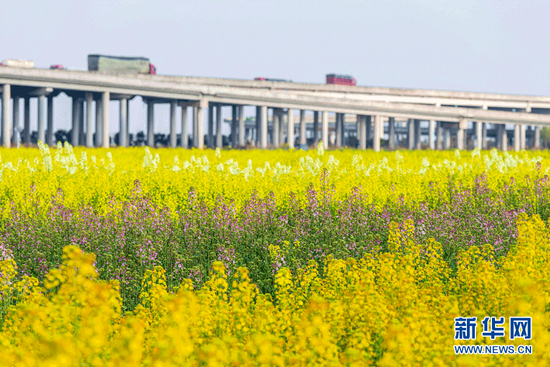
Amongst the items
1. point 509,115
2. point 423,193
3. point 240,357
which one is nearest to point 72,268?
point 240,357

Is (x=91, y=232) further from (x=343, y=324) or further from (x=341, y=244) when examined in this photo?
(x=343, y=324)

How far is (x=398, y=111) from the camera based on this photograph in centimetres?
6431

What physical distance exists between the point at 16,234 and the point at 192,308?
6.69 metres

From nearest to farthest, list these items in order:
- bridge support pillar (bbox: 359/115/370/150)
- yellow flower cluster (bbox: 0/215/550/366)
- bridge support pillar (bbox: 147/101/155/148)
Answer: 1. yellow flower cluster (bbox: 0/215/550/366)
2. bridge support pillar (bbox: 147/101/155/148)
3. bridge support pillar (bbox: 359/115/370/150)

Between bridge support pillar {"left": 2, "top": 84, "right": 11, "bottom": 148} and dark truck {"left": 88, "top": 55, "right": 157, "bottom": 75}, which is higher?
dark truck {"left": 88, "top": 55, "right": 157, "bottom": 75}

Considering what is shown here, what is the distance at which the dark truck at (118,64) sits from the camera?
66312 millimetres

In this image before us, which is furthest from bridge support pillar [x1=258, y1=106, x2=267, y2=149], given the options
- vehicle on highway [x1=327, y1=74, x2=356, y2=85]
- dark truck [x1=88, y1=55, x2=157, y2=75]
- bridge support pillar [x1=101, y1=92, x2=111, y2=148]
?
vehicle on highway [x1=327, y1=74, x2=356, y2=85]

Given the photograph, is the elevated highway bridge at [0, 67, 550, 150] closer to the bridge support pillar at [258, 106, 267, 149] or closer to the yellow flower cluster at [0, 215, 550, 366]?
the bridge support pillar at [258, 106, 267, 149]

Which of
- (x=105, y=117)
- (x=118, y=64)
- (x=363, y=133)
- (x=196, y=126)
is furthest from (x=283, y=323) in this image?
(x=118, y=64)

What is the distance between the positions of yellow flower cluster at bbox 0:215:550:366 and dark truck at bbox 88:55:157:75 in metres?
61.0

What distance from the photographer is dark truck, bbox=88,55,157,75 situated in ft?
218

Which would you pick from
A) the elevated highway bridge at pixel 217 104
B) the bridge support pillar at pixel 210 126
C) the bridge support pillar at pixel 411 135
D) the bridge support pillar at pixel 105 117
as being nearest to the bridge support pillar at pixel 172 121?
the elevated highway bridge at pixel 217 104

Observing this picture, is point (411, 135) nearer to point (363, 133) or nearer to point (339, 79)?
point (363, 133)

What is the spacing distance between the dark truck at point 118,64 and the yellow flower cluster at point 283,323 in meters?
61.0
